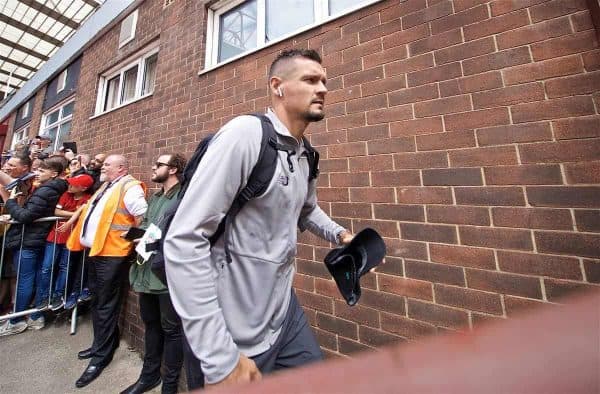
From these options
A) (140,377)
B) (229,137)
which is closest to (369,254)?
(229,137)

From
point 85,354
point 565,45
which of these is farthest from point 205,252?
point 85,354

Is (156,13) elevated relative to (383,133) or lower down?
elevated

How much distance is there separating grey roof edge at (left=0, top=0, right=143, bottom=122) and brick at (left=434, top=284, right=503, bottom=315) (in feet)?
21.7

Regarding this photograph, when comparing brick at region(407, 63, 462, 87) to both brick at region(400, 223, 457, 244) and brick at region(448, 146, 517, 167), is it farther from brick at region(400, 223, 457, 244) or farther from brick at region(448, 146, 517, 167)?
brick at region(400, 223, 457, 244)

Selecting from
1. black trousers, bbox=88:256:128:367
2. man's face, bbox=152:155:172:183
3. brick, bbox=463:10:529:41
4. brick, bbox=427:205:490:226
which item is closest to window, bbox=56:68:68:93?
black trousers, bbox=88:256:128:367

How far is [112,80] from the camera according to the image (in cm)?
590

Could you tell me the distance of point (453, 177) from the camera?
1.79m

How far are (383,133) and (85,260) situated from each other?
14.6ft

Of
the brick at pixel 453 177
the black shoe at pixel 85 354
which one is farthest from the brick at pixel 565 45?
the black shoe at pixel 85 354

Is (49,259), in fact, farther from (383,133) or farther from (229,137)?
(383,133)

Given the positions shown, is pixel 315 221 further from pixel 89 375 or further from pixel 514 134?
pixel 89 375

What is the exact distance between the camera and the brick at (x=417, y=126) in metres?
1.87

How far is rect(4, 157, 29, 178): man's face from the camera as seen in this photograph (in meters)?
3.80

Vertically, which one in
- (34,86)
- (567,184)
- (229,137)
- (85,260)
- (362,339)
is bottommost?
(362,339)
